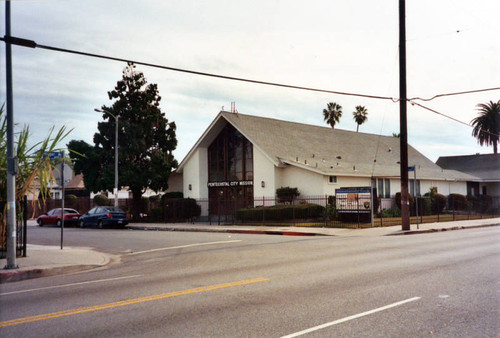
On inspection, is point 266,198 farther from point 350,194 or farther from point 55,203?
point 55,203

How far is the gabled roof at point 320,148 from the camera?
3586 cm

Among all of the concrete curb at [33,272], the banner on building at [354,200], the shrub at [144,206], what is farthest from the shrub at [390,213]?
the concrete curb at [33,272]

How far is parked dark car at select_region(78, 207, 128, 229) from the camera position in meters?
32.9

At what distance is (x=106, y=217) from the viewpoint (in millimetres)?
32906

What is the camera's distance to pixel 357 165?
128ft

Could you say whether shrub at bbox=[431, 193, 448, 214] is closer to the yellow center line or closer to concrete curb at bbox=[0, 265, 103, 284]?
concrete curb at bbox=[0, 265, 103, 284]

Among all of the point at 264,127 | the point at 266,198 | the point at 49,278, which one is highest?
the point at 264,127

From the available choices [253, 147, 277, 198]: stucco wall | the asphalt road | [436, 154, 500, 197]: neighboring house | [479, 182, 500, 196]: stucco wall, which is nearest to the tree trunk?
[253, 147, 277, 198]: stucco wall

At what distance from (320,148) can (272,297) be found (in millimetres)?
33085

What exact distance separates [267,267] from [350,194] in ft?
57.0

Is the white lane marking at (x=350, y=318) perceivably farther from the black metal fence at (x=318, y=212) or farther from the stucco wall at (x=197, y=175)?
the stucco wall at (x=197, y=175)

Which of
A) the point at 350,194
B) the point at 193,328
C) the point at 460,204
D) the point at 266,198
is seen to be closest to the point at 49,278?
the point at 193,328

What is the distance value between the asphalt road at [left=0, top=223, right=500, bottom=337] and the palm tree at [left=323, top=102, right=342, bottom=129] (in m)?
55.5

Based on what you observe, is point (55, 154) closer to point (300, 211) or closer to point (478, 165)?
point (300, 211)
